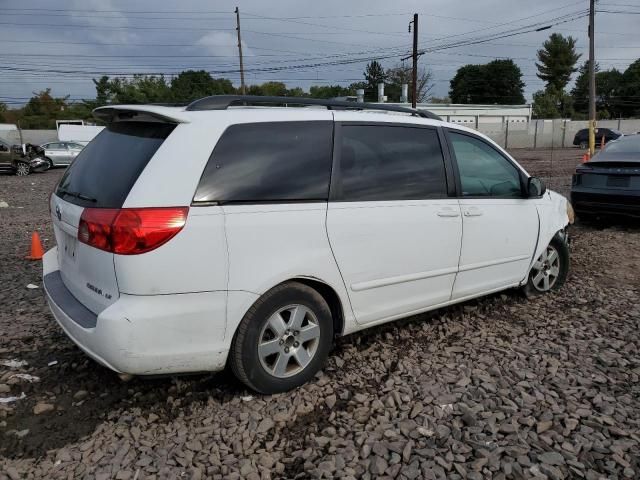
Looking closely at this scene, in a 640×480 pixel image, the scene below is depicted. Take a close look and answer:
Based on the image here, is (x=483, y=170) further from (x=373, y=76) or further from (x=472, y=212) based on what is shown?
(x=373, y=76)

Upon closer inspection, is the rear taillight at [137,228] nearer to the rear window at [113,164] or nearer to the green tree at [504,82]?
the rear window at [113,164]

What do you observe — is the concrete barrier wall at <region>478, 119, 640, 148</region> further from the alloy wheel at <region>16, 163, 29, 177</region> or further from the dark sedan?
the dark sedan

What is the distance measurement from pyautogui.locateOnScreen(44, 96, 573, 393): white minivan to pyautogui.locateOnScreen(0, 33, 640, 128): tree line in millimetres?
55299

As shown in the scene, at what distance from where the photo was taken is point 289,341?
3150 mm

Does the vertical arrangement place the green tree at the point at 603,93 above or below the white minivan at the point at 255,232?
above

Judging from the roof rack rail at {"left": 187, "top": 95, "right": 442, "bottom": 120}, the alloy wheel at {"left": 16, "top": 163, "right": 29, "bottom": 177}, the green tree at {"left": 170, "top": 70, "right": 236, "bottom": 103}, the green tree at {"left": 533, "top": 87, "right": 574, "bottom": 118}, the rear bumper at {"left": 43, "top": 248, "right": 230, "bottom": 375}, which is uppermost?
the green tree at {"left": 170, "top": 70, "right": 236, "bottom": 103}

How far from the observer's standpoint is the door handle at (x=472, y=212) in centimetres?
392

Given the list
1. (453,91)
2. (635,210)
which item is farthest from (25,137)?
(453,91)

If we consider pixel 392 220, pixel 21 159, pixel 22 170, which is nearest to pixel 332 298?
pixel 392 220

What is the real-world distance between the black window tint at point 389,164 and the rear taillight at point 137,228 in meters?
1.07

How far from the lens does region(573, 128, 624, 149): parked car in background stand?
117 ft

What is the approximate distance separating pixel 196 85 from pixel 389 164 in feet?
256

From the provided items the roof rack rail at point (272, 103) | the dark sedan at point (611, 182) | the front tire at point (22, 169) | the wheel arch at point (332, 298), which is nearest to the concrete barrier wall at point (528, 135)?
the front tire at point (22, 169)

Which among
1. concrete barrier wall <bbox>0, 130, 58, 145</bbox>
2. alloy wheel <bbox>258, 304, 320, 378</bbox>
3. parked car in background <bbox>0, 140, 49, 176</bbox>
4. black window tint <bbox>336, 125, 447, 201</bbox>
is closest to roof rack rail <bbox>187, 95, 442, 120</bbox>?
black window tint <bbox>336, 125, 447, 201</bbox>
